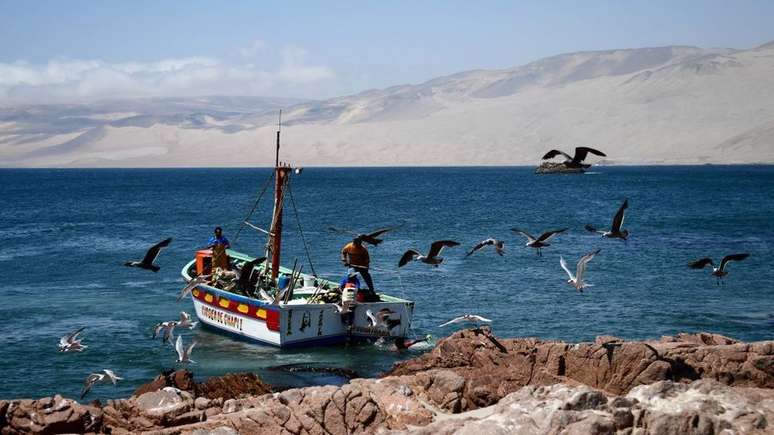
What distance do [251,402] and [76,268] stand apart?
26.7m

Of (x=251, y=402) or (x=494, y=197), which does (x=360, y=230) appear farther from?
(x=251, y=402)

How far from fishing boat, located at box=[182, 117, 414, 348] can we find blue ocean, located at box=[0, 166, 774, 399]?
1.36 feet

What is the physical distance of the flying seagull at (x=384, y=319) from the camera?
79.5ft

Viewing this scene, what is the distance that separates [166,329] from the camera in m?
23.2

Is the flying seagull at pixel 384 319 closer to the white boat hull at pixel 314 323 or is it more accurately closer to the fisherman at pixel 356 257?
the white boat hull at pixel 314 323

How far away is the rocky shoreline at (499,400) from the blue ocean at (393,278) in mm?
5168

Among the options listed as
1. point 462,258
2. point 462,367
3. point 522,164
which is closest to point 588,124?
point 522,164

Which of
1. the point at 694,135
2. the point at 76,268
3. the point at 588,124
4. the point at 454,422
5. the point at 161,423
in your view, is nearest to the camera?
the point at 454,422

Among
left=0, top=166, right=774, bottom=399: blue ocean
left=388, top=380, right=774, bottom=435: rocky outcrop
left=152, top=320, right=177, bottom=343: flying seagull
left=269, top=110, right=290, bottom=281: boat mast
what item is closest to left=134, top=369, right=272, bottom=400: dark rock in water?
left=152, top=320, right=177, bottom=343: flying seagull

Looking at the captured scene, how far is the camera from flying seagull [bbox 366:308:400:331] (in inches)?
954

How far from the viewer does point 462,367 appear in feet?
60.0

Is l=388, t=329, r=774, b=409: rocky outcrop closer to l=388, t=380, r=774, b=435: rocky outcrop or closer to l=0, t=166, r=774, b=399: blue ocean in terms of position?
l=388, t=380, r=774, b=435: rocky outcrop

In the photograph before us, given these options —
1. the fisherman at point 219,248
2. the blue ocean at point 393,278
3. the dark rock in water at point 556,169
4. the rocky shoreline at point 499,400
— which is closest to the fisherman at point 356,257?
the blue ocean at point 393,278

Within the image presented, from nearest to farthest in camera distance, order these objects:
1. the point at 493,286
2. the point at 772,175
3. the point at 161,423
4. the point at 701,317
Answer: the point at 161,423 < the point at 701,317 < the point at 493,286 < the point at 772,175
